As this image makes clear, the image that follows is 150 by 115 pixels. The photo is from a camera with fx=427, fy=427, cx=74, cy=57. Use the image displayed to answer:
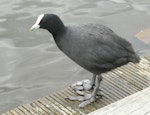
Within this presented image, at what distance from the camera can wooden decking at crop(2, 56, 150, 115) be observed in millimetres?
5727

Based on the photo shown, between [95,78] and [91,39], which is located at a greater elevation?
[91,39]

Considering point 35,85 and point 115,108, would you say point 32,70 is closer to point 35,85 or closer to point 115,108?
point 35,85

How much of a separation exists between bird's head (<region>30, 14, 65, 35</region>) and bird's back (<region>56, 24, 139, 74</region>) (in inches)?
4.5

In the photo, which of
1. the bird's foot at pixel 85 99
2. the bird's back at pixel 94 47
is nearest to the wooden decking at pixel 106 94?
the bird's foot at pixel 85 99

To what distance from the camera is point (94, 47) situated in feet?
17.9

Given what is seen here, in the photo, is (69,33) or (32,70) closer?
(69,33)

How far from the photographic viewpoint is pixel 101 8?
387 inches

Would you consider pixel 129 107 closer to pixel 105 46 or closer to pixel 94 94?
pixel 105 46

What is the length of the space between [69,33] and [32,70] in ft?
8.63

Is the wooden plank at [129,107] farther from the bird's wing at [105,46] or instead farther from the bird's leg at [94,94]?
the bird's leg at [94,94]

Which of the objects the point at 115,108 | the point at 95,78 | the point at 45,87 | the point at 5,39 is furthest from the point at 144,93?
the point at 5,39

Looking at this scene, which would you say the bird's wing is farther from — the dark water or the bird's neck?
the dark water

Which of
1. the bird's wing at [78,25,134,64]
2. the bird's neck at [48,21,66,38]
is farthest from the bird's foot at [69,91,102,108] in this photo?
the bird's neck at [48,21,66,38]

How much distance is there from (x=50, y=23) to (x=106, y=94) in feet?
4.51
